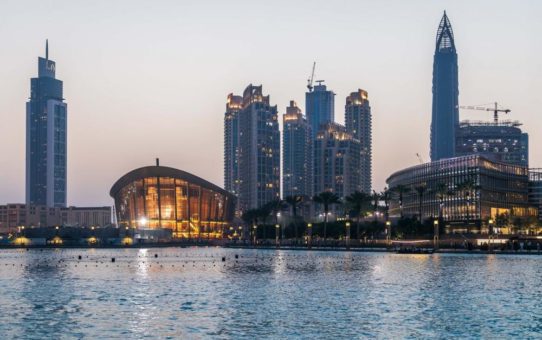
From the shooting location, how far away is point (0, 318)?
54.4 m

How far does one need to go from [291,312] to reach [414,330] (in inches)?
465

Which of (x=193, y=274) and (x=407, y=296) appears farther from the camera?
(x=193, y=274)

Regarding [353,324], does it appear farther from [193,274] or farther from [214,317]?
[193,274]

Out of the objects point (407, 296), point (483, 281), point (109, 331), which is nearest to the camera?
point (109, 331)

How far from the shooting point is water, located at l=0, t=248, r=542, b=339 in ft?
157

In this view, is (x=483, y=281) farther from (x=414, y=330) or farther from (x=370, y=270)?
(x=414, y=330)

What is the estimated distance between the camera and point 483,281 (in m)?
83.4

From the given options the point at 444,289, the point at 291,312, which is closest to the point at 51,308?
the point at 291,312

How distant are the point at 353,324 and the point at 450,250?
124729mm

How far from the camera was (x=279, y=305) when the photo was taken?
61.7m

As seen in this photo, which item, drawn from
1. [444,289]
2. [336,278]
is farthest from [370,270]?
[444,289]

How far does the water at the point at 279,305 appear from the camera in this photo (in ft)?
157

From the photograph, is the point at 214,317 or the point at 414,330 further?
the point at 214,317

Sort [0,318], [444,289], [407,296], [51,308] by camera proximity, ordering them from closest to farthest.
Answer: [0,318]
[51,308]
[407,296]
[444,289]
